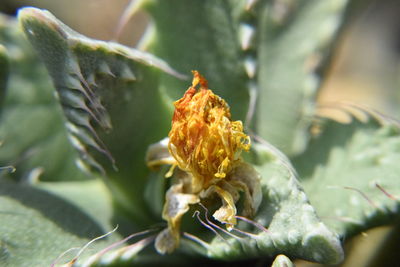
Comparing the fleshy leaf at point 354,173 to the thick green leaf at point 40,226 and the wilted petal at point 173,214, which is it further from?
the thick green leaf at point 40,226

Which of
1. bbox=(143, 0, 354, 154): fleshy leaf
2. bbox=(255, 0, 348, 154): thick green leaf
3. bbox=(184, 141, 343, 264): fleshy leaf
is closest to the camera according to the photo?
bbox=(184, 141, 343, 264): fleshy leaf

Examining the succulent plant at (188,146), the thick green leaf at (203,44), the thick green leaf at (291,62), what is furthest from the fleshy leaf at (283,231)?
the thick green leaf at (291,62)

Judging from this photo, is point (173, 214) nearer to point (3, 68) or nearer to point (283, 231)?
point (283, 231)

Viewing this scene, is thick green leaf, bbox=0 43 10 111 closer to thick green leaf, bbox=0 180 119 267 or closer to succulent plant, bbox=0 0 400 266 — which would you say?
succulent plant, bbox=0 0 400 266

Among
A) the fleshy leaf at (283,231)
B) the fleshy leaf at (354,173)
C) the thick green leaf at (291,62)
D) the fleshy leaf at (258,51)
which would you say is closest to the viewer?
the fleshy leaf at (283,231)

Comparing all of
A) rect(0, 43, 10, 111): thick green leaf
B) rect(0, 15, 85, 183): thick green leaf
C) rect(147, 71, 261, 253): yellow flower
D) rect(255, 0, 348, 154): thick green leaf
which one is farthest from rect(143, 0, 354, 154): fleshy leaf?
rect(0, 15, 85, 183): thick green leaf

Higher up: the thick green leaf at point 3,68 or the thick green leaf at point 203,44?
the thick green leaf at point 203,44
